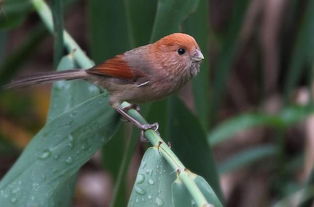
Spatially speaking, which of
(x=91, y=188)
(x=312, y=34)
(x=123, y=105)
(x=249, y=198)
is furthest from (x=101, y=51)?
(x=91, y=188)

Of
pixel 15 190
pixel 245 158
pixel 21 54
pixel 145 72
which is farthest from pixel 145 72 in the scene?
pixel 245 158

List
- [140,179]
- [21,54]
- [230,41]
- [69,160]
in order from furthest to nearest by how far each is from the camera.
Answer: [21,54]
[230,41]
[69,160]
[140,179]

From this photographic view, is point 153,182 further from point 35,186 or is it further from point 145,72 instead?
point 145,72

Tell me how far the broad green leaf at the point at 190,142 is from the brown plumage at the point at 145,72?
0.33ft

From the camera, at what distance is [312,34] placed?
3391 millimetres

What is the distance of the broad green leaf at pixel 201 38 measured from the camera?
2.44 m

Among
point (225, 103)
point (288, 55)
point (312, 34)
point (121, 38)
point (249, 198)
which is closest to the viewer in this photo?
point (121, 38)

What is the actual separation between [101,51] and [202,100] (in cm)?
45

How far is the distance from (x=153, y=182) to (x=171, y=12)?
0.65m

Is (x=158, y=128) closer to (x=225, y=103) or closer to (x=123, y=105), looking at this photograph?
(x=123, y=105)

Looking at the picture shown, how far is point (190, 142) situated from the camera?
2355 millimetres

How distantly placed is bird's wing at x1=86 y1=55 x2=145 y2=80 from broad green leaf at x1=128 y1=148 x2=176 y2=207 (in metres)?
0.70

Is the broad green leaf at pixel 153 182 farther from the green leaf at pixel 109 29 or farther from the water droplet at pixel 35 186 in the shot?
the green leaf at pixel 109 29

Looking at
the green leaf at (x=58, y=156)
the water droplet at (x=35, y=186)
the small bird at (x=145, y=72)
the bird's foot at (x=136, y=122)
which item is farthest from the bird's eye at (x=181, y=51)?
the water droplet at (x=35, y=186)
